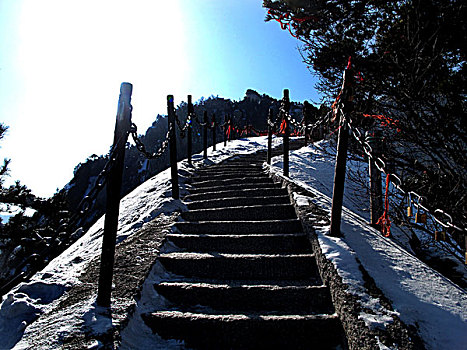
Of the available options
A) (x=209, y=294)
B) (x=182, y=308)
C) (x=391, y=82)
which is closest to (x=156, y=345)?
(x=182, y=308)

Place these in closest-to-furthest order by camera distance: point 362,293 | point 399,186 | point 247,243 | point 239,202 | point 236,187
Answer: point 399,186 → point 362,293 → point 247,243 → point 239,202 → point 236,187

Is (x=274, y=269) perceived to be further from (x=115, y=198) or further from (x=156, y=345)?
(x=115, y=198)

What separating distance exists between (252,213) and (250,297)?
1.64m

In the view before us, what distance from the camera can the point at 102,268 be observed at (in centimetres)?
241

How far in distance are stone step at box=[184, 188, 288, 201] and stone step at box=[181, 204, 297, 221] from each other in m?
0.76

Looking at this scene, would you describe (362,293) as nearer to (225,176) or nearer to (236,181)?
(236,181)

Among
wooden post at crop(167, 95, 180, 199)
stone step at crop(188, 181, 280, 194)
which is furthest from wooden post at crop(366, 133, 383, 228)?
wooden post at crop(167, 95, 180, 199)

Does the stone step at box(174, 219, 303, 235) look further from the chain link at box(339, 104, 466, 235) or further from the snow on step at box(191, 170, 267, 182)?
the snow on step at box(191, 170, 267, 182)

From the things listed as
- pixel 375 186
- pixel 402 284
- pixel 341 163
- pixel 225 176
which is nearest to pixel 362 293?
pixel 402 284

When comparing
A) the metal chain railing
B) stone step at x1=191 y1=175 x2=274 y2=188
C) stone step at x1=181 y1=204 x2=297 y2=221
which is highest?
the metal chain railing

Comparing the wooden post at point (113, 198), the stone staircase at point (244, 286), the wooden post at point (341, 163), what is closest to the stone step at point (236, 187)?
the stone staircase at point (244, 286)

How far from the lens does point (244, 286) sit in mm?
2559

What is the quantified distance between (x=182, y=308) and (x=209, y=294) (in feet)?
0.91

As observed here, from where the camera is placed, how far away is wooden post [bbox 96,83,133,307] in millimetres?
2369
